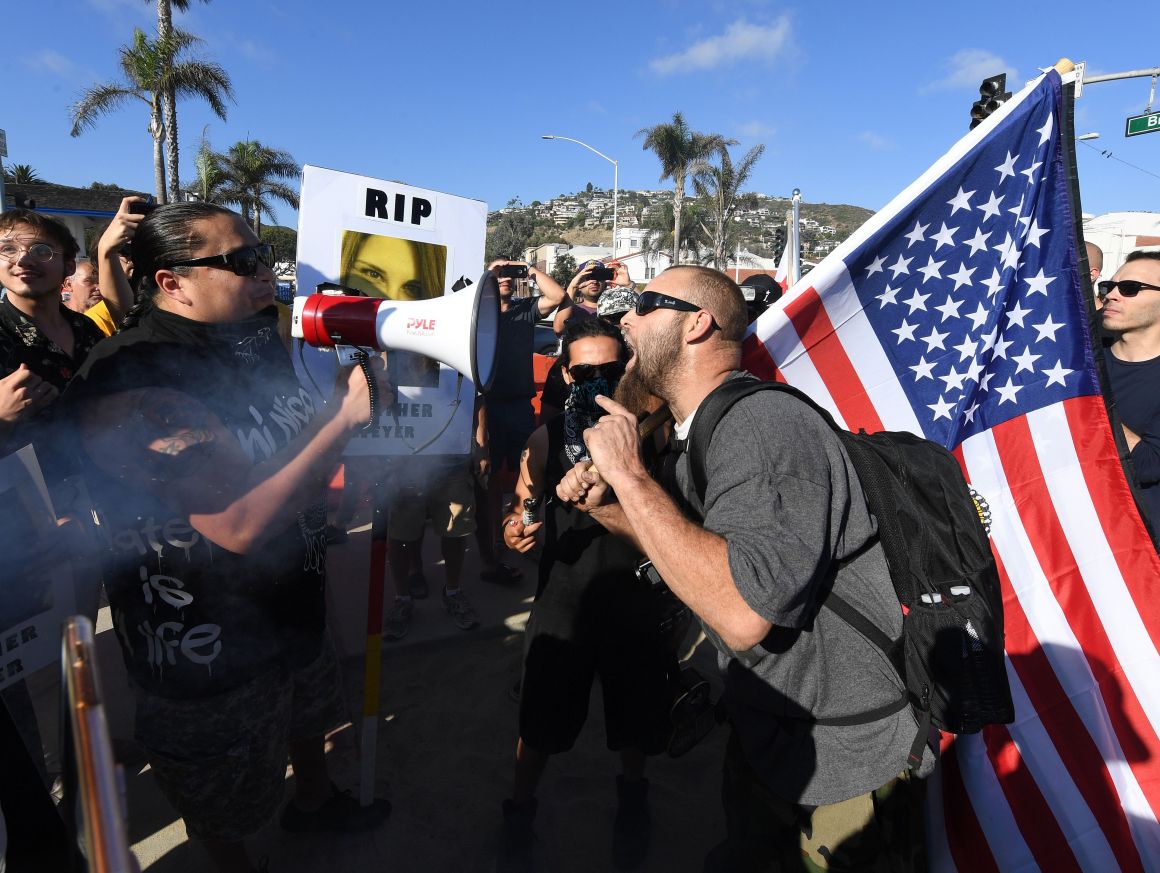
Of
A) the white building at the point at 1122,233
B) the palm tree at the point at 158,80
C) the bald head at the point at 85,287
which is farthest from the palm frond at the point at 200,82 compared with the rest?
the white building at the point at 1122,233

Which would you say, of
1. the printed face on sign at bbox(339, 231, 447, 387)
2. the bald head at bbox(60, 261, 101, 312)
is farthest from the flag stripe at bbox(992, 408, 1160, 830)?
the bald head at bbox(60, 261, 101, 312)

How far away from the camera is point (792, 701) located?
1.62 metres

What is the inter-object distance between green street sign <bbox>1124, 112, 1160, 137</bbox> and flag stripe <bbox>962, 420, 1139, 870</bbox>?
1531 centimetres

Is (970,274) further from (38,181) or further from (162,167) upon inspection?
(38,181)

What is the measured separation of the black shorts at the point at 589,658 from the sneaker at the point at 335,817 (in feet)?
2.67

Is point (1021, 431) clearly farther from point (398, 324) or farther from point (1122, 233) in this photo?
point (1122, 233)

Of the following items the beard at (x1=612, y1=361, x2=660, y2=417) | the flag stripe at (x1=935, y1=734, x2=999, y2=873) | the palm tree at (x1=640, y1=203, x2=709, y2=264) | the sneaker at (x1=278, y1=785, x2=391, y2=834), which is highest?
the palm tree at (x1=640, y1=203, x2=709, y2=264)

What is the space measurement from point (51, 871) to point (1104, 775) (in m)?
2.86

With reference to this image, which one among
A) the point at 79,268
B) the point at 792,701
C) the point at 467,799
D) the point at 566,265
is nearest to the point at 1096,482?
the point at 792,701

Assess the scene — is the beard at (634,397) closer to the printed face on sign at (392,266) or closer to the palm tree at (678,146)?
the printed face on sign at (392,266)

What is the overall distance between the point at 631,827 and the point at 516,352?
3.25 meters

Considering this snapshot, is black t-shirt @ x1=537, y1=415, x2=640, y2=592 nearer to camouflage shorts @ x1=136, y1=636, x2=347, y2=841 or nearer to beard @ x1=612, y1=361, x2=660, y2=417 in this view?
beard @ x1=612, y1=361, x2=660, y2=417

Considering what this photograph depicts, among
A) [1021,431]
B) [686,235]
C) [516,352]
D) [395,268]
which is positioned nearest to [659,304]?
[395,268]

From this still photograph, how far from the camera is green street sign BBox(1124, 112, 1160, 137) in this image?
12688 millimetres
